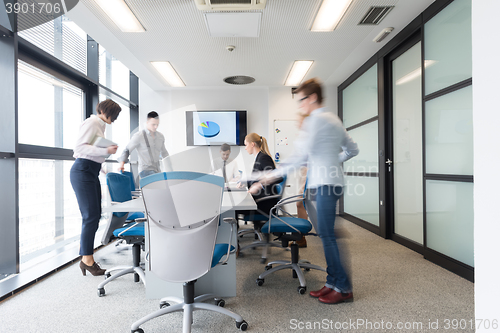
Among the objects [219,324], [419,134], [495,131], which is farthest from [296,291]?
[419,134]

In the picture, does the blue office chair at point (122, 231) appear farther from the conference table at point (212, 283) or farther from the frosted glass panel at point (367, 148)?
the frosted glass panel at point (367, 148)

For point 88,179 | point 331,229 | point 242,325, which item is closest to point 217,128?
point 88,179

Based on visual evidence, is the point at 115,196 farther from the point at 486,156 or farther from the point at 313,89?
the point at 486,156

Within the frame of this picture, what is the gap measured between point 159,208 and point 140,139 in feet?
9.25

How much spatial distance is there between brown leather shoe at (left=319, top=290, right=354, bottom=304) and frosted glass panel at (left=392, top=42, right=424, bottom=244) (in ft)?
5.78

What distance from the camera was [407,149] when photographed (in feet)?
11.7

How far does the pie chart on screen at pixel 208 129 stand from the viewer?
5934 millimetres

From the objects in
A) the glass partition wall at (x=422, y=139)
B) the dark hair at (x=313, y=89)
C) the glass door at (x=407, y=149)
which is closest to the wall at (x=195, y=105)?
the glass partition wall at (x=422, y=139)

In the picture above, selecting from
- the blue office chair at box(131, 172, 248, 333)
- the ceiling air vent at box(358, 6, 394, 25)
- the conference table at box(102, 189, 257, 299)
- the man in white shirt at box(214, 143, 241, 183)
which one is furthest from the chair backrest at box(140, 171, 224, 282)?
the man in white shirt at box(214, 143, 241, 183)

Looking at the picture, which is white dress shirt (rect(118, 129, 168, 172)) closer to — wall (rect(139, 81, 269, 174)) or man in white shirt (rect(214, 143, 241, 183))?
man in white shirt (rect(214, 143, 241, 183))

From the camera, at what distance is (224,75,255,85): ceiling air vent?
5.25 metres

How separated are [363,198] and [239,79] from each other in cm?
316

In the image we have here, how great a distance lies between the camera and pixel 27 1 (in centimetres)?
273

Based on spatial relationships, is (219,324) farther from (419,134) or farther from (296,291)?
(419,134)
